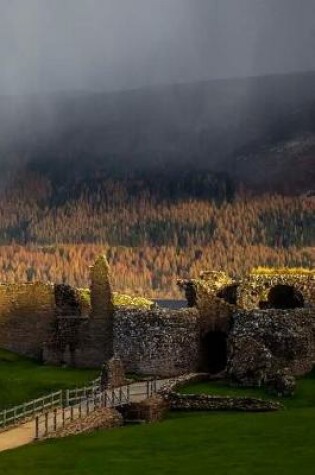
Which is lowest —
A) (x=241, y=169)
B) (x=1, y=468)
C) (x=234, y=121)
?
(x=1, y=468)

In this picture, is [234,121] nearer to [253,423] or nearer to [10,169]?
[10,169]

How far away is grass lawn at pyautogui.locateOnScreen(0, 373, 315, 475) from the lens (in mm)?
27672

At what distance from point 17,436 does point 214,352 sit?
21.2m

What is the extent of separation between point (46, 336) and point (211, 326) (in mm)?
11119

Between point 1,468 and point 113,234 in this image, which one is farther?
point 113,234

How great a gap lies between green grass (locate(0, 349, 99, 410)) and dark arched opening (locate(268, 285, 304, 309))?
43.6ft

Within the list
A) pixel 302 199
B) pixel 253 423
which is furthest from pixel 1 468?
pixel 302 199

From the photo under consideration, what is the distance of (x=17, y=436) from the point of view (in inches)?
1454

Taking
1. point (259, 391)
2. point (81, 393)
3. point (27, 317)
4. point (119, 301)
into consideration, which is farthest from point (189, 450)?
point (119, 301)

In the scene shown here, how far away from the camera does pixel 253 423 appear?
35750 mm

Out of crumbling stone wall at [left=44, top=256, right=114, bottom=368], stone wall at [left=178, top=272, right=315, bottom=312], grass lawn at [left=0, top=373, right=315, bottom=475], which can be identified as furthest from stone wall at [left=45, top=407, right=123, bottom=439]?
stone wall at [left=178, top=272, right=315, bottom=312]

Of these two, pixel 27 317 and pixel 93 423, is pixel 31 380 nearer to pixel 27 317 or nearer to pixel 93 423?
pixel 27 317

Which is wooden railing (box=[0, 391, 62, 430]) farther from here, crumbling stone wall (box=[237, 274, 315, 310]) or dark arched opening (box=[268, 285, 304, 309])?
dark arched opening (box=[268, 285, 304, 309])

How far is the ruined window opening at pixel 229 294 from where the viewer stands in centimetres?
6041
